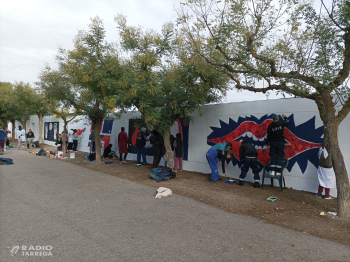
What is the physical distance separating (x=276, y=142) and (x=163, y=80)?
13.7 ft

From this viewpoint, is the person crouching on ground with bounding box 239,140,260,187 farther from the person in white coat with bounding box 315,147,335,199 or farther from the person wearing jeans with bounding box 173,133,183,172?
the person wearing jeans with bounding box 173,133,183,172

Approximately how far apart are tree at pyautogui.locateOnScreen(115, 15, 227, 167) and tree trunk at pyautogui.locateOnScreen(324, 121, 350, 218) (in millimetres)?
3834

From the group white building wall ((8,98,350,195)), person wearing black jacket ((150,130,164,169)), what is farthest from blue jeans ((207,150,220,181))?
person wearing black jacket ((150,130,164,169))

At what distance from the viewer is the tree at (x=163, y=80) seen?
818cm

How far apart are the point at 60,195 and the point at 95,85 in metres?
4.90

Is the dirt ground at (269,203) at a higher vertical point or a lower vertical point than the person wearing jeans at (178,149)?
lower

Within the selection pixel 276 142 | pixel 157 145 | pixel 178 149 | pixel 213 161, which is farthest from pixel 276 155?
pixel 157 145

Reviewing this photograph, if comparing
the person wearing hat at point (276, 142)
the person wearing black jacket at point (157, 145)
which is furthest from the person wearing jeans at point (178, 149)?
the person wearing hat at point (276, 142)

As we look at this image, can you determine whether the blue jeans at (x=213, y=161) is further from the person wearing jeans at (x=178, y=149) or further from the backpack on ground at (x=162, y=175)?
the person wearing jeans at (x=178, y=149)

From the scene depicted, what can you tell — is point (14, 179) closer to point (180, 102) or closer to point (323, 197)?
point (180, 102)

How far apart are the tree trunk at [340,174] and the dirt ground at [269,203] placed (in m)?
0.24

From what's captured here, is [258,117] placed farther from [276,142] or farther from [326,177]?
[326,177]

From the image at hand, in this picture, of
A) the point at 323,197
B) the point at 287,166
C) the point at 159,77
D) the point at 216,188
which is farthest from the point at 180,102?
the point at 323,197

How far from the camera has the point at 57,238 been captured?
396cm
